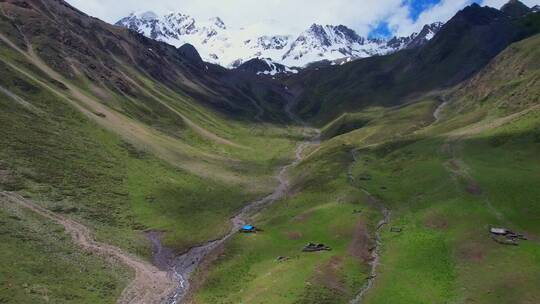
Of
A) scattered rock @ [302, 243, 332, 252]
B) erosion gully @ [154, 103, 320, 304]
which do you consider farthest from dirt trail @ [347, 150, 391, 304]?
erosion gully @ [154, 103, 320, 304]

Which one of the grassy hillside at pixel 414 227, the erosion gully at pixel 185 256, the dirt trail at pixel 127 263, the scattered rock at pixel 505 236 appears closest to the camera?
the grassy hillside at pixel 414 227

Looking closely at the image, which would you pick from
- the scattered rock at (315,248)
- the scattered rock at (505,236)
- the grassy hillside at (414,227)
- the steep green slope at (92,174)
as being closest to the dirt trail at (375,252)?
the grassy hillside at (414,227)

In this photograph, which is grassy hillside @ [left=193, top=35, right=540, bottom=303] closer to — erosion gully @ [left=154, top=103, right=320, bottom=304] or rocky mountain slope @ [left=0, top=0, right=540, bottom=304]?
rocky mountain slope @ [left=0, top=0, right=540, bottom=304]

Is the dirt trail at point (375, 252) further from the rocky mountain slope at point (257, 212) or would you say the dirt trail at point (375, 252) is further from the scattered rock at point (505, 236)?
the scattered rock at point (505, 236)

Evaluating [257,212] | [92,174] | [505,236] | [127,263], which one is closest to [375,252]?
[505,236]

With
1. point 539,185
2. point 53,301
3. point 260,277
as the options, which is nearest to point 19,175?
point 53,301

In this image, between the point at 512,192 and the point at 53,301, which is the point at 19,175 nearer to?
the point at 53,301
